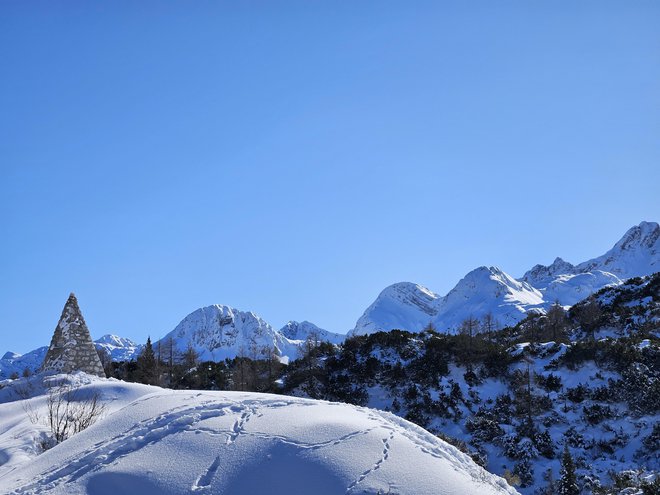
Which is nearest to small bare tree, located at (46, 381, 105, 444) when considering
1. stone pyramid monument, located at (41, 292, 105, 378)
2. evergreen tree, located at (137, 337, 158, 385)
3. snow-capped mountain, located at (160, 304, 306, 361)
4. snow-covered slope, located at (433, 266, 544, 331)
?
stone pyramid monument, located at (41, 292, 105, 378)

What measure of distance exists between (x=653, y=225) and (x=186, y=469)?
132 metres

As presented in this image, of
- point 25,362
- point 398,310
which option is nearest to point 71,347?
point 398,310

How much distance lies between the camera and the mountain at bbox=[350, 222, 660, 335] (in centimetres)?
9462

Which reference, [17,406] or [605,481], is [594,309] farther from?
[17,406]

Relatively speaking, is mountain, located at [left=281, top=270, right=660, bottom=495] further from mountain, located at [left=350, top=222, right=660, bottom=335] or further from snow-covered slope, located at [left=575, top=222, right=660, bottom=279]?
snow-covered slope, located at [left=575, top=222, right=660, bottom=279]

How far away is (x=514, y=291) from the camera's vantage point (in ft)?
348

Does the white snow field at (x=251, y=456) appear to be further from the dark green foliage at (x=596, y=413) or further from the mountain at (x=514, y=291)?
the mountain at (x=514, y=291)

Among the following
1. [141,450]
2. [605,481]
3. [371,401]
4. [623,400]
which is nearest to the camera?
[141,450]

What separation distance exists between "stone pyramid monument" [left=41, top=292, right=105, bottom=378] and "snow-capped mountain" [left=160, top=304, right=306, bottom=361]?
151 m

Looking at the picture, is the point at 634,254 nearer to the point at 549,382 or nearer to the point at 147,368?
the point at 549,382

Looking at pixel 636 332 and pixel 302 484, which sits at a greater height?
pixel 636 332

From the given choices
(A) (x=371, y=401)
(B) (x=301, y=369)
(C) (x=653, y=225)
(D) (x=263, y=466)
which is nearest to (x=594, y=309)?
(A) (x=371, y=401)

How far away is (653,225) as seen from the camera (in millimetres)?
118500

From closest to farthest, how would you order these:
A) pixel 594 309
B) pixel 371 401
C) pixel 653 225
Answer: pixel 371 401 < pixel 594 309 < pixel 653 225
